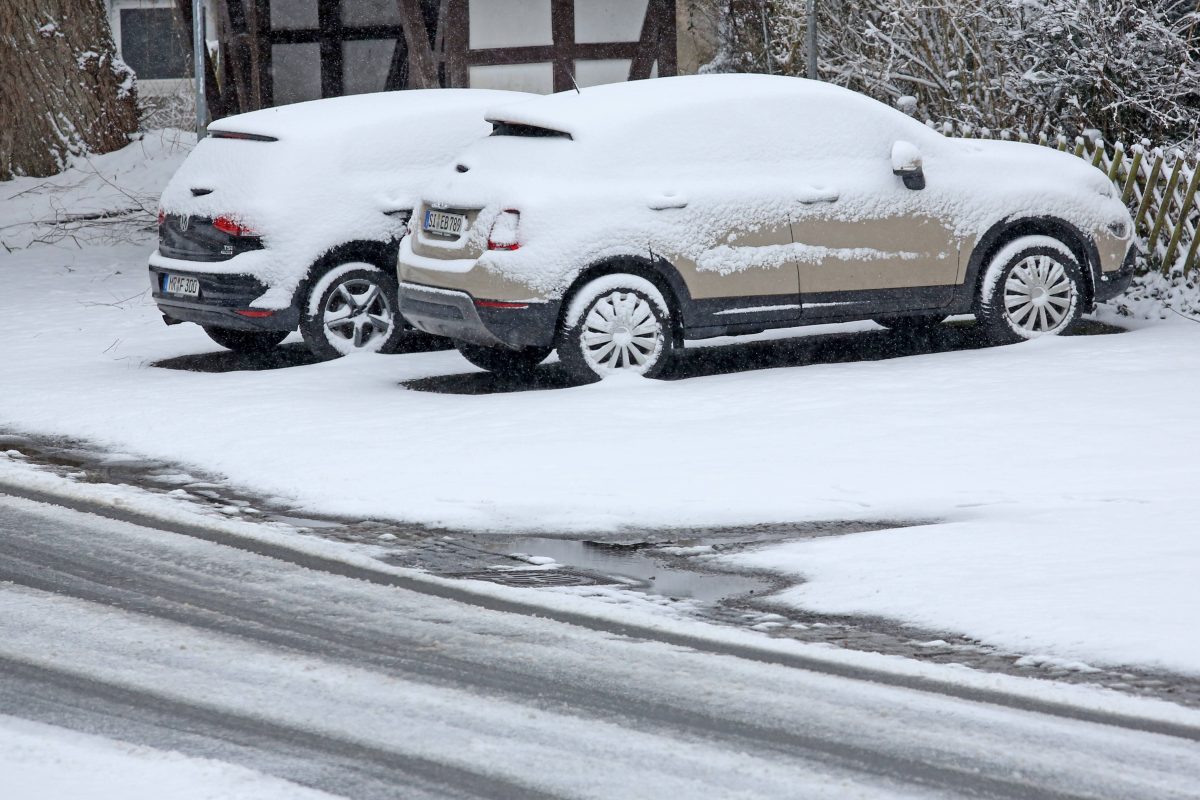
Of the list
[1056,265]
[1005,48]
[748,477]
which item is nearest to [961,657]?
[748,477]

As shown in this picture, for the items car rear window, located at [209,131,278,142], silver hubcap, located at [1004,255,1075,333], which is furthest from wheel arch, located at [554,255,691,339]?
car rear window, located at [209,131,278,142]

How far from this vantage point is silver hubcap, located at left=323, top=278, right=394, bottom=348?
1172cm

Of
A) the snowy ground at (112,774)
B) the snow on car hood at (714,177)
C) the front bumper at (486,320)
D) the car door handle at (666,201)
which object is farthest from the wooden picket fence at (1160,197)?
the snowy ground at (112,774)

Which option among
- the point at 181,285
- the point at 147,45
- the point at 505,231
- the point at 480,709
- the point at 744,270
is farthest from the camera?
the point at 147,45

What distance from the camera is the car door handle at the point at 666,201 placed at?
10.5 m

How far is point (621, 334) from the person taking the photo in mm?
10578

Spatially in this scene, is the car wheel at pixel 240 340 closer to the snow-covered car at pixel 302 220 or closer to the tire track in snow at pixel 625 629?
the snow-covered car at pixel 302 220

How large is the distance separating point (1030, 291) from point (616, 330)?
3.01m

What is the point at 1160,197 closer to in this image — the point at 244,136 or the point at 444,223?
the point at 444,223

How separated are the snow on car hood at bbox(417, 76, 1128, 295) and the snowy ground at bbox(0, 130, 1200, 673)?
0.81 meters

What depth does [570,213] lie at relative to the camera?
33.8 feet

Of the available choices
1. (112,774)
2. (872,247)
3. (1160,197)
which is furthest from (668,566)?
(1160,197)

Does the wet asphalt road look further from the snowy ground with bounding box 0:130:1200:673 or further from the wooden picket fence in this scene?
the wooden picket fence

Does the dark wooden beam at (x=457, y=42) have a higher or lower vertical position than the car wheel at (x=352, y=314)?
higher
